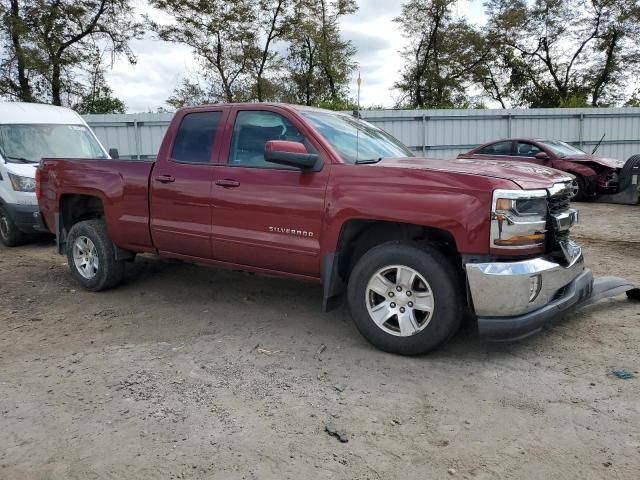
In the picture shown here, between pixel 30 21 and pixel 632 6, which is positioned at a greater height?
pixel 632 6

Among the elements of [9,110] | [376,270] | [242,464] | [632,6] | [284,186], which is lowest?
[242,464]

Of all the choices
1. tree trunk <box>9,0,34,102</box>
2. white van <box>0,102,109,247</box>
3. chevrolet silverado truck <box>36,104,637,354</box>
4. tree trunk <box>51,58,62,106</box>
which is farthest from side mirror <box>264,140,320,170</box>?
tree trunk <box>51,58,62,106</box>

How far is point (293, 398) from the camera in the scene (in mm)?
3521

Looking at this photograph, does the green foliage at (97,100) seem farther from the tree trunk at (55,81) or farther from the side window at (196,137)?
the side window at (196,137)

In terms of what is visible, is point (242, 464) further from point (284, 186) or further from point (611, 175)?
point (611, 175)

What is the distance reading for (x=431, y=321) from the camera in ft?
12.8

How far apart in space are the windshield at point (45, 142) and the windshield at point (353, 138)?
5.92 m

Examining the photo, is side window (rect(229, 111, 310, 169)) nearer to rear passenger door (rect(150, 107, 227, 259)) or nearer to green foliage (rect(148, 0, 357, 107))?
rear passenger door (rect(150, 107, 227, 259))

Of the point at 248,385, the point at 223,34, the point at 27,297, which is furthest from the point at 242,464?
the point at 223,34

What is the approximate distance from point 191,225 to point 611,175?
10378 mm

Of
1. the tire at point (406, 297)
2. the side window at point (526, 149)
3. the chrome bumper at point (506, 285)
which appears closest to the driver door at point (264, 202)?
the tire at point (406, 297)

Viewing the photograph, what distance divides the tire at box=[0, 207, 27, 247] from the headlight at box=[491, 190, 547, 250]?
301 inches

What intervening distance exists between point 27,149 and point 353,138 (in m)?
6.40

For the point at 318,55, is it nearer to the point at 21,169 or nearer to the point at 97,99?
the point at 97,99
